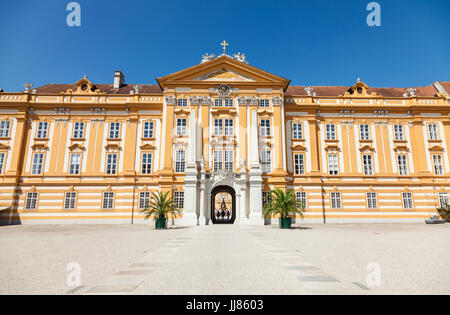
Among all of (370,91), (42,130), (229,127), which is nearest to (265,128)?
(229,127)

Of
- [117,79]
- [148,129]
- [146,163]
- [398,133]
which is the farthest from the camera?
[117,79]

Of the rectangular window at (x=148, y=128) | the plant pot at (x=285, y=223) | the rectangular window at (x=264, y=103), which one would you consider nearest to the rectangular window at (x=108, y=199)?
the rectangular window at (x=148, y=128)

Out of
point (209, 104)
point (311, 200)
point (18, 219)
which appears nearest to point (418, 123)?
point (311, 200)

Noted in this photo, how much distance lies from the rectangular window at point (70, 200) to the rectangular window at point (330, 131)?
1091 inches

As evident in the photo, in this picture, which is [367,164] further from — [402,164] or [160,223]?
[160,223]

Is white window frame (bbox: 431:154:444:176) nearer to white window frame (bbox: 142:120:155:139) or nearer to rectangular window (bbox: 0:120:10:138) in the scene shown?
white window frame (bbox: 142:120:155:139)

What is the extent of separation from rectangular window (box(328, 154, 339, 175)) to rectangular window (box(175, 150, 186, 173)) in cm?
1564

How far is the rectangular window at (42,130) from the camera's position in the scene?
31344 mm

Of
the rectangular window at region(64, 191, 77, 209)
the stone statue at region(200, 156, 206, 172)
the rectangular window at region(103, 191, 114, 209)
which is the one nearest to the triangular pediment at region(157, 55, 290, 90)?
the stone statue at region(200, 156, 206, 172)

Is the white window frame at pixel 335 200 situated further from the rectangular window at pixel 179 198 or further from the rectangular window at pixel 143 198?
the rectangular window at pixel 143 198

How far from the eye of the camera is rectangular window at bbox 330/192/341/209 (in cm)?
3052

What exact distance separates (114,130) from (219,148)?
38.5ft

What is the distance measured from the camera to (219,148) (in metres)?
30.2

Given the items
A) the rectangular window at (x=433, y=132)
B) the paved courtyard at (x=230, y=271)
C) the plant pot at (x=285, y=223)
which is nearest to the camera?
the paved courtyard at (x=230, y=271)
